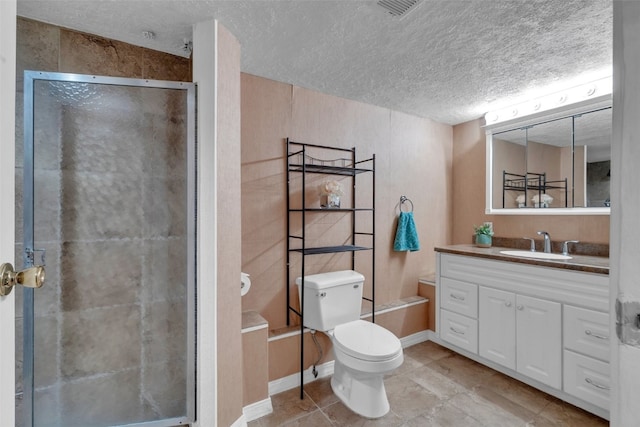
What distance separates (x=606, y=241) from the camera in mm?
2105

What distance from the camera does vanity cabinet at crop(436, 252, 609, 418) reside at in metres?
1.71

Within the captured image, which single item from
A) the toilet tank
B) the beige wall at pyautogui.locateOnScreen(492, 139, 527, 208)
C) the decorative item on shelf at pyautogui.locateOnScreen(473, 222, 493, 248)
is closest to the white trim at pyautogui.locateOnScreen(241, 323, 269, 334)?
the toilet tank

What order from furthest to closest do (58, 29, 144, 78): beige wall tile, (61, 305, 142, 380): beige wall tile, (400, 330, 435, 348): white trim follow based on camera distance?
(400, 330, 435, 348): white trim → (58, 29, 144, 78): beige wall tile → (61, 305, 142, 380): beige wall tile

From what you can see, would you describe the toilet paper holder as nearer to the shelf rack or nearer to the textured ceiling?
the textured ceiling

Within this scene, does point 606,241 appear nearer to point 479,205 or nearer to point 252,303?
point 479,205

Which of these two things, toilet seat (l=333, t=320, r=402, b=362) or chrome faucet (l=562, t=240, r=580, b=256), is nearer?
toilet seat (l=333, t=320, r=402, b=362)

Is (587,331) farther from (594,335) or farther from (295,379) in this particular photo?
(295,379)

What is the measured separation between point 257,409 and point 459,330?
5.59 ft

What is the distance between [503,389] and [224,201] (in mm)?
2251

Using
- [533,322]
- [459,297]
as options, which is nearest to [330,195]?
[459,297]

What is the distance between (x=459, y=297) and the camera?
2.44m

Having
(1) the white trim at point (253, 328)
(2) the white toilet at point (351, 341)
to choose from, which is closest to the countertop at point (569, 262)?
(2) the white toilet at point (351, 341)
